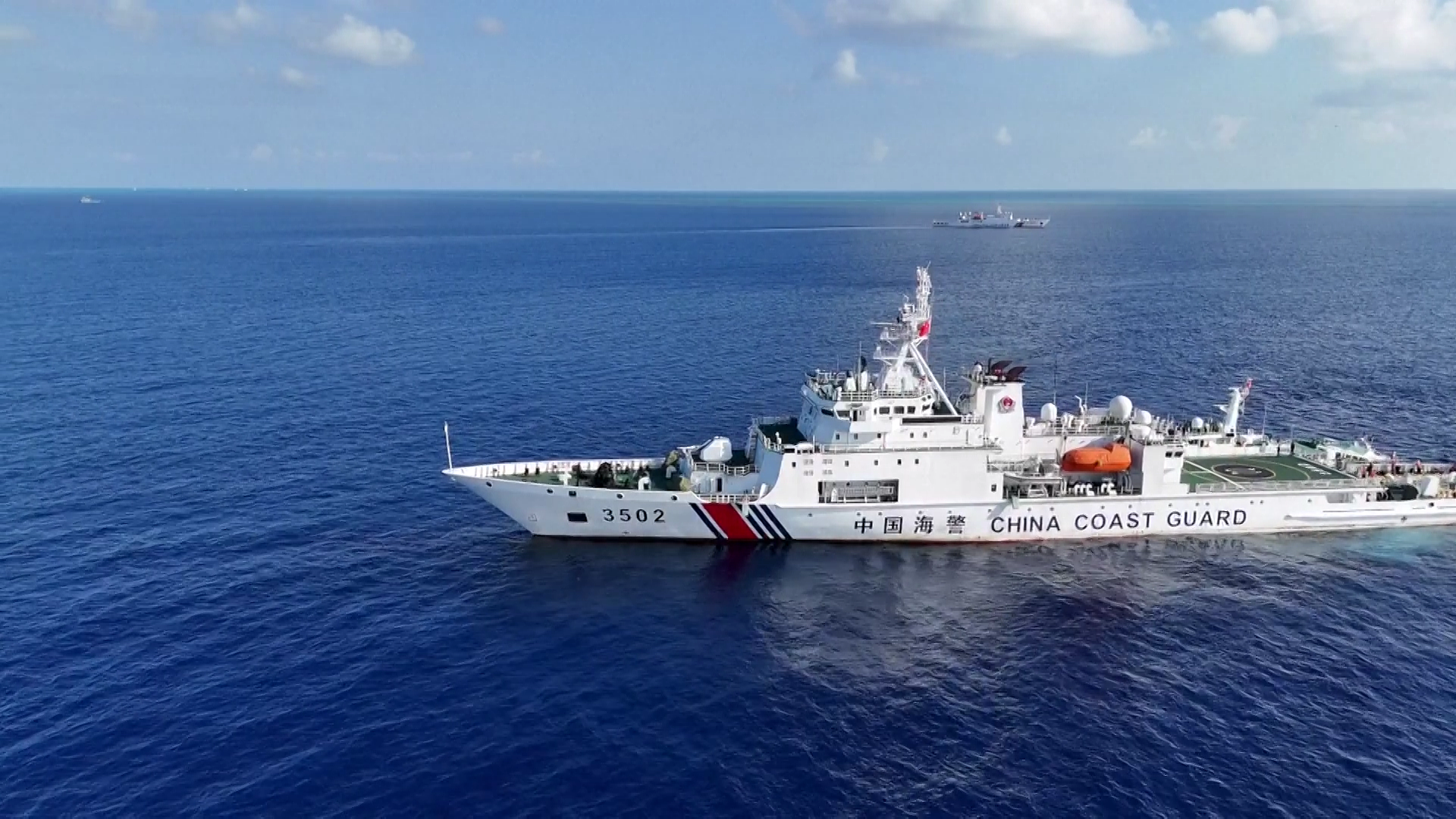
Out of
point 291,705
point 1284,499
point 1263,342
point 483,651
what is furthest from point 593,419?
point 1263,342

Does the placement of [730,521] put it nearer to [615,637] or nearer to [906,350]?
[615,637]

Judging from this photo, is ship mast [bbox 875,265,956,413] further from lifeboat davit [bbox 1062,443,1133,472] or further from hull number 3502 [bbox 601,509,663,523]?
hull number 3502 [bbox 601,509,663,523]

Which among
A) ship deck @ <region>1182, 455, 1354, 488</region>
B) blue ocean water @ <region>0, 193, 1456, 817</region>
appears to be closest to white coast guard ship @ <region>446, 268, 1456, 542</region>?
ship deck @ <region>1182, 455, 1354, 488</region>

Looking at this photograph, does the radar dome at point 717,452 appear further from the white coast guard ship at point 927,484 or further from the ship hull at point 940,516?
the ship hull at point 940,516

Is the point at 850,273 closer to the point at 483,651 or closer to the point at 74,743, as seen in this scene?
the point at 483,651

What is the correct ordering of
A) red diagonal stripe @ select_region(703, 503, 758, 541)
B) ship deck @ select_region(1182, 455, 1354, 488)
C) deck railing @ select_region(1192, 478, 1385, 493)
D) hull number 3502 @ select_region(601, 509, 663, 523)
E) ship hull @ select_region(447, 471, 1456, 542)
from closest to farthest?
red diagonal stripe @ select_region(703, 503, 758, 541), ship hull @ select_region(447, 471, 1456, 542), hull number 3502 @ select_region(601, 509, 663, 523), deck railing @ select_region(1192, 478, 1385, 493), ship deck @ select_region(1182, 455, 1354, 488)

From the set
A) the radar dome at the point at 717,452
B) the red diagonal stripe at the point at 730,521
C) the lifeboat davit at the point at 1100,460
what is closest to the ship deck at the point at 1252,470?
the lifeboat davit at the point at 1100,460

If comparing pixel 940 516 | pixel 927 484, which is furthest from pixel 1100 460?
pixel 927 484
